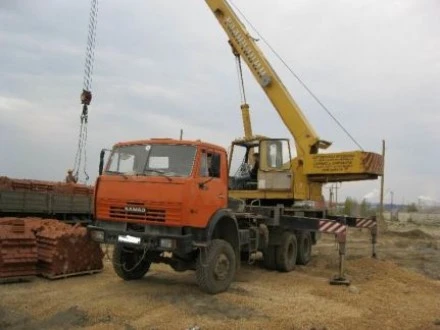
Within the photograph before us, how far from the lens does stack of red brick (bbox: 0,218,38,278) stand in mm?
10789

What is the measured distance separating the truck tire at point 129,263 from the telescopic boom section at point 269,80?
6182mm

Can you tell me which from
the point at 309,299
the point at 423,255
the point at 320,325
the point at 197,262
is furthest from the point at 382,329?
the point at 423,255

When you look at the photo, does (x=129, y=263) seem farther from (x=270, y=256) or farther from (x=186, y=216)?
(x=270, y=256)

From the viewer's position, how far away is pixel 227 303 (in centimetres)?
960

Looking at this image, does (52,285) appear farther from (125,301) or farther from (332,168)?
(332,168)

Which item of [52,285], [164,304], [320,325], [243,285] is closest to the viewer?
[320,325]

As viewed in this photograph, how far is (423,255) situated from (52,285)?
46.6 ft

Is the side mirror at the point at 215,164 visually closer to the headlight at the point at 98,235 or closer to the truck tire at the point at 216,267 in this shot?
the truck tire at the point at 216,267

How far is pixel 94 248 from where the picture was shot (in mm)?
12219

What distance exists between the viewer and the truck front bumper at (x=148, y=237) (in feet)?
31.3

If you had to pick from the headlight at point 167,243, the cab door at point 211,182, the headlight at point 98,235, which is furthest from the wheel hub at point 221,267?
the headlight at point 98,235

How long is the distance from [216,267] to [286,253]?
14.8 ft

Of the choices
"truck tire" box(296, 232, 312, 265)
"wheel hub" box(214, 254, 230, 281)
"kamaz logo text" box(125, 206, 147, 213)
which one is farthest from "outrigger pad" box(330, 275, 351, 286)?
"kamaz logo text" box(125, 206, 147, 213)

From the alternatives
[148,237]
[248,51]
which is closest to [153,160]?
[148,237]
